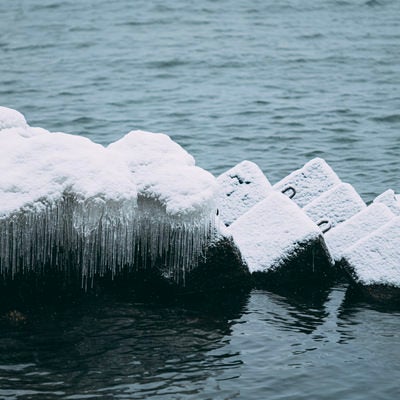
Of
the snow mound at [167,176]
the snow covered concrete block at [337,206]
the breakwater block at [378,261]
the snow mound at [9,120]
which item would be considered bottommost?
the breakwater block at [378,261]

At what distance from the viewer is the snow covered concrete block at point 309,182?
15.0 meters

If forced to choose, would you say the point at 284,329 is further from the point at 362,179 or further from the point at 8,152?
the point at 362,179

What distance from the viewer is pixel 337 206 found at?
14305mm

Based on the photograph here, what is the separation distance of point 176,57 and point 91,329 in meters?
26.3

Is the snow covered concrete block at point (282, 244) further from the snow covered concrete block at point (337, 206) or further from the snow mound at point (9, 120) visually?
the snow mound at point (9, 120)

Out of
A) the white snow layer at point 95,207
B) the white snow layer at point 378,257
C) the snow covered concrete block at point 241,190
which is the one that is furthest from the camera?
the snow covered concrete block at point 241,190

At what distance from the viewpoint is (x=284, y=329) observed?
11.5m

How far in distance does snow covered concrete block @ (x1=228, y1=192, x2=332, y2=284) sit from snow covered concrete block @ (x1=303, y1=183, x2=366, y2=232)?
1.36 m

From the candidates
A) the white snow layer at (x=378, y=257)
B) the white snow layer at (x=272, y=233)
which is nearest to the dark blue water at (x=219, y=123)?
the white snow layer at (x=378, y=257)

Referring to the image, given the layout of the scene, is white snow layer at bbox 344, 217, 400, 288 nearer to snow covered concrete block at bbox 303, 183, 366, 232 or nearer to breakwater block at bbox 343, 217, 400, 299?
breakwater block at bbox 343, 217, 400, 299

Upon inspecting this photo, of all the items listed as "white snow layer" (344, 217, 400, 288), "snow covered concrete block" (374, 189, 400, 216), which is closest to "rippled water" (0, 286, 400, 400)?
"white snow layer" (344, 217, 400, 288)

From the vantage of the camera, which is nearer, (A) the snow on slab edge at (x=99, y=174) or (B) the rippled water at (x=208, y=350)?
(B) the rippled water at (x=208, y=350)

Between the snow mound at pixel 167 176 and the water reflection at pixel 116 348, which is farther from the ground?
the snow mound at pixel 167 176

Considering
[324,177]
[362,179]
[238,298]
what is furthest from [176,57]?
[238,298]
